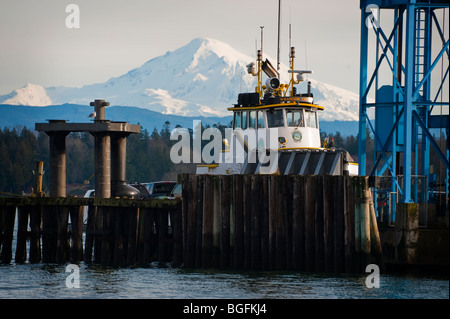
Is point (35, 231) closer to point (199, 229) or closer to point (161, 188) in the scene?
point (199, 229)

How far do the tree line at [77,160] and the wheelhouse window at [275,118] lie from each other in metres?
106

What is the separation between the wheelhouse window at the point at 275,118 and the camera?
144 ft

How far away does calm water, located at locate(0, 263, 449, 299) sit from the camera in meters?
31.9

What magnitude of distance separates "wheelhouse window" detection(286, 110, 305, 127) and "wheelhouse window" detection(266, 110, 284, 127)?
0.36m

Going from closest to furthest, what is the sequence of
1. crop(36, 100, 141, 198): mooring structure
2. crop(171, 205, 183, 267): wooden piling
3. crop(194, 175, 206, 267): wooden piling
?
crop(194, 175, 206, 267): wooden piling, crop(171, 205, 183, 267): wooden piling, crop(36, 100, 141, 198): mooring structure

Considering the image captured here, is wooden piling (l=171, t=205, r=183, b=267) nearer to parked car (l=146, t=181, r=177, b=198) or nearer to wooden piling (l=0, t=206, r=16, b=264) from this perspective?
wooden piling (l=0, t=206, r=16, b=264)

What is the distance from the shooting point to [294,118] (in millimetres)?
43875

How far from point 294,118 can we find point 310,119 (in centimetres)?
102

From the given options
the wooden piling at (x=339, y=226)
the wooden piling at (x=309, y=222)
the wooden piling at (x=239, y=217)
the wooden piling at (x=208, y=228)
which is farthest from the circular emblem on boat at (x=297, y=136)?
the wooden piling at (x=339, y=226)

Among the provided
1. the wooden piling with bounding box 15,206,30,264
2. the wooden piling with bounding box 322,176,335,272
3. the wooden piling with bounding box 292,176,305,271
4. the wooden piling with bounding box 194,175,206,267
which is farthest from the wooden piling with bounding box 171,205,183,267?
the wooden piling with bounding box 15,206,30,264

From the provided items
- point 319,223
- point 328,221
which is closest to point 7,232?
point 319,223

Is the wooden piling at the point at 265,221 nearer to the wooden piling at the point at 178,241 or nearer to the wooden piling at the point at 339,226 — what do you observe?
the wooden piling at the point at 339,226

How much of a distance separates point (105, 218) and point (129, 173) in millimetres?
119239
